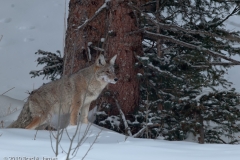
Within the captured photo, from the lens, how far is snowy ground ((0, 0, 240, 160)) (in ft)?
16.9

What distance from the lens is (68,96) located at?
8.87 metres

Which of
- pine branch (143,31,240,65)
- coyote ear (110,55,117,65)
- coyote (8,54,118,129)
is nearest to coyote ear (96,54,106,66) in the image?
coyote (8,54,118,129)

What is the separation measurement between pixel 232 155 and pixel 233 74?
53.1 ft

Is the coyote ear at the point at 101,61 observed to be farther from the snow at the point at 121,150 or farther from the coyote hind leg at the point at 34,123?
the snow at the point at 121,150

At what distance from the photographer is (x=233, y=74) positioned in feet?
68.3

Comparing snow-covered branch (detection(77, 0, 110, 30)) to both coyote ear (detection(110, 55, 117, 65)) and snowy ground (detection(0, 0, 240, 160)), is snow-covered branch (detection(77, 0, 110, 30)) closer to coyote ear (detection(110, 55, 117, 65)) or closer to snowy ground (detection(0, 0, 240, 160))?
coyote ear (detection(110, 55, 117, 65))

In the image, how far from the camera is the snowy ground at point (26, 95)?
5.15m

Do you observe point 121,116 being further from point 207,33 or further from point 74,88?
point 207,33

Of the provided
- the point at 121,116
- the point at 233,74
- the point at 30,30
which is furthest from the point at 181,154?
the point at 30,30

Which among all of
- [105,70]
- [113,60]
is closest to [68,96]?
[105,70]

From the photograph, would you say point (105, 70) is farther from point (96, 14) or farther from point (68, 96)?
point (96, 14)

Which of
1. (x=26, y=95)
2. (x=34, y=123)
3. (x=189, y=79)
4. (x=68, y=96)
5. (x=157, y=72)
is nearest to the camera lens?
(x=34, y=123)

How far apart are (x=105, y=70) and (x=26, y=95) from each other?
31.3 feet

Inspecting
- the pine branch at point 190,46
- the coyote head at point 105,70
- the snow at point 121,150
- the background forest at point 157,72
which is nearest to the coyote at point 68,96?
the coyote head at point 105,70
